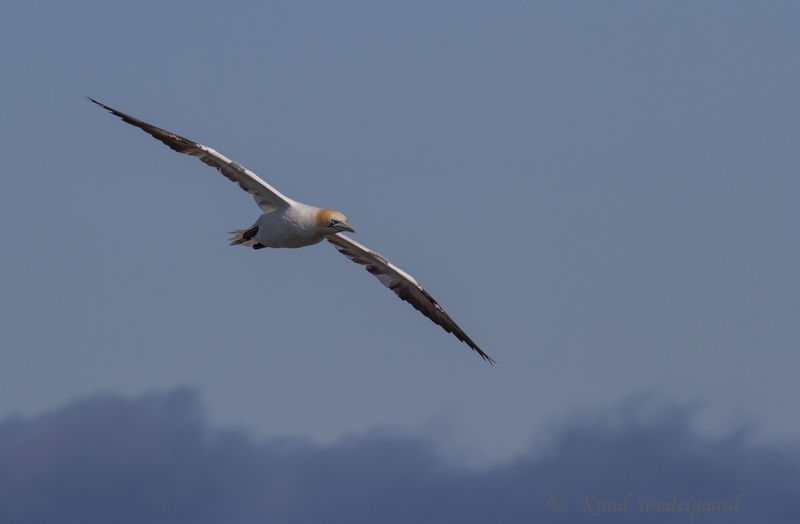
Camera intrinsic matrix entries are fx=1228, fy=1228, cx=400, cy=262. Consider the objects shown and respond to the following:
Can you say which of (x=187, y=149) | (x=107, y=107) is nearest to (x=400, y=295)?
(x=187, y=149)

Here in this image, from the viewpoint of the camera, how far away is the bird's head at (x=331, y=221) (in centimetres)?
2845

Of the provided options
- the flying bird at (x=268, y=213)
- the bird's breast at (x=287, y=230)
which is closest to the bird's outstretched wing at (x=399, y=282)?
the flying bird at (x=268, y=213)

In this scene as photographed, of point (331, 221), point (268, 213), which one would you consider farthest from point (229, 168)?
point (331, 221)

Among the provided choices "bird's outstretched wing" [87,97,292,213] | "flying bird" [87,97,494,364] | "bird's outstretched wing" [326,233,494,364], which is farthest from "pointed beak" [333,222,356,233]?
"bird's outstretched wing" [326,233,494,364]

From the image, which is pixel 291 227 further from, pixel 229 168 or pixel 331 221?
pixel 229 168

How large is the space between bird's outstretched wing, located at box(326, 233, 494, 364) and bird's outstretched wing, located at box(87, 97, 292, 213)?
2.44 metres

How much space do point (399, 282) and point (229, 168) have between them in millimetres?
5627

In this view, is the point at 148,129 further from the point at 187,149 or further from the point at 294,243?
the point at 294,243

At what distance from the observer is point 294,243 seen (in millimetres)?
29141

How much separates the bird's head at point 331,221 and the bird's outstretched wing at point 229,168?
0.83 meters

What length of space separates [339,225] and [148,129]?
5398 millimetres

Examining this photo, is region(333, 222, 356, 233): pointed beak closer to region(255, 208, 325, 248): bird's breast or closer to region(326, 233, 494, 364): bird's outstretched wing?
region(255, 208, 325, 248): bird's breast

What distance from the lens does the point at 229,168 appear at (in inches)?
1141

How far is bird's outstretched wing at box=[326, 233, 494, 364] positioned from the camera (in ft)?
102
